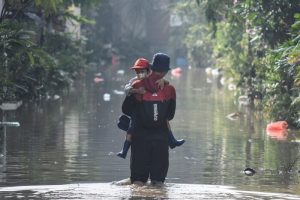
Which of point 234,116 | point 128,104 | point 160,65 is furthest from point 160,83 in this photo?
point 234,116

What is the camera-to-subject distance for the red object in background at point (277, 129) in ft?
75.2

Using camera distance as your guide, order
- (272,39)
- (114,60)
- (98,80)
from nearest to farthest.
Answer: (272,39), (98,80), (114,60)

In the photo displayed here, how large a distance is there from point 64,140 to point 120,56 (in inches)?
2387

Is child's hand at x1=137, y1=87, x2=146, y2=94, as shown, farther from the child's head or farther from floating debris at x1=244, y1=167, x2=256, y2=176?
floating debris at x1=244, y1=167, x2=256, y2=176

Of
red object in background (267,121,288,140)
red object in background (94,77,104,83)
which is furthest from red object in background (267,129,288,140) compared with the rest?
red object in background (94,77,104,83)

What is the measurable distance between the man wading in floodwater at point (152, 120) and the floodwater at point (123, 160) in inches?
12.8

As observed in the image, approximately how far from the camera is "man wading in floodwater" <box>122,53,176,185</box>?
1289 cm

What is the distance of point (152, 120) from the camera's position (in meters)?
12.9

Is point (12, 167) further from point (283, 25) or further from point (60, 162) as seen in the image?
Result: point (283, 25)

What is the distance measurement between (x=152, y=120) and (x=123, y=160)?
4.74 m

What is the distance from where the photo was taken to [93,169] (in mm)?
16016

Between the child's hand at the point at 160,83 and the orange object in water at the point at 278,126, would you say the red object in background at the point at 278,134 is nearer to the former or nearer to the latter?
the orange object in water at the point at 278,126

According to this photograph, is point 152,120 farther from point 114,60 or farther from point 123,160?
point 114,60

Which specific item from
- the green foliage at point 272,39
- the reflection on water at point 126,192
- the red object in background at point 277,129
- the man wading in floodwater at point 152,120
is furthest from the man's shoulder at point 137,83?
the red object in background at point 277,129
